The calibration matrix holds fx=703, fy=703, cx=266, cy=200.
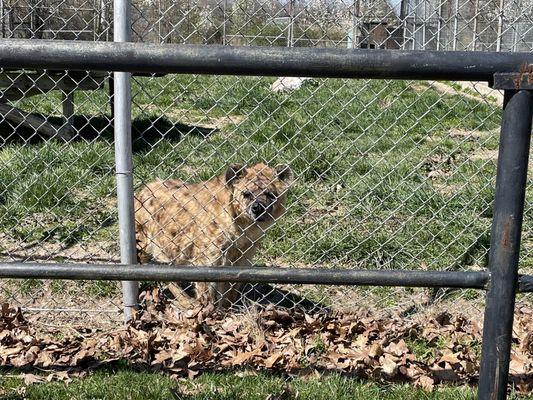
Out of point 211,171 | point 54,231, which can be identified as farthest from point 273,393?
point 211,171

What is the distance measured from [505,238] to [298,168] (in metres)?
4.80

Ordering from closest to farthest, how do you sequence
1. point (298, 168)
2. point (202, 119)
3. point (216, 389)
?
1. point (216, 389)
2. point (298, 168)
3. point (202, 119)

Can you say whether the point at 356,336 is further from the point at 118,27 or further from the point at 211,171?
the point at 211,171

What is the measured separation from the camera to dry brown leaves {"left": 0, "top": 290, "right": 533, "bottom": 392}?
3.61 metres

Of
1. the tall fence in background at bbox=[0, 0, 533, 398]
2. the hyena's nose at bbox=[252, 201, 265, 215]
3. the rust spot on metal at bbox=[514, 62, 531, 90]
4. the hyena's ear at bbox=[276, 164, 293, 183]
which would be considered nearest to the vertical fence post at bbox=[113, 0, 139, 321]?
the tall fence in background at bbox=[0, 0, 533, 398]

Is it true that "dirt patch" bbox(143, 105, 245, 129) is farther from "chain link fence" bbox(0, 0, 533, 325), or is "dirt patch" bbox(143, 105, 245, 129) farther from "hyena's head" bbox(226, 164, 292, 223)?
"hyena's head" bbox(226, 164, 292, 223)

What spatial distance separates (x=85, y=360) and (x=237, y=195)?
5.94 feet

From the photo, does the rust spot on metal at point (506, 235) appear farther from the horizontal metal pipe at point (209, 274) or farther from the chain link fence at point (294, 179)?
the chain link fence at point (294, 179)

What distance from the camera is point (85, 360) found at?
144 inches

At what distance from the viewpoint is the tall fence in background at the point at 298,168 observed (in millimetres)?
2119

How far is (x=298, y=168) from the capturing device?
6.94m

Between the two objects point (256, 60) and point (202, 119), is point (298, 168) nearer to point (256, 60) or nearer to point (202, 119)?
point (202, 119)

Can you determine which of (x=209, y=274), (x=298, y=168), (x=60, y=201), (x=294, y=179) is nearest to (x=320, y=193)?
(x=298, y=168)

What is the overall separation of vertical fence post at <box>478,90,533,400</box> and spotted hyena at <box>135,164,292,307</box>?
278cm
